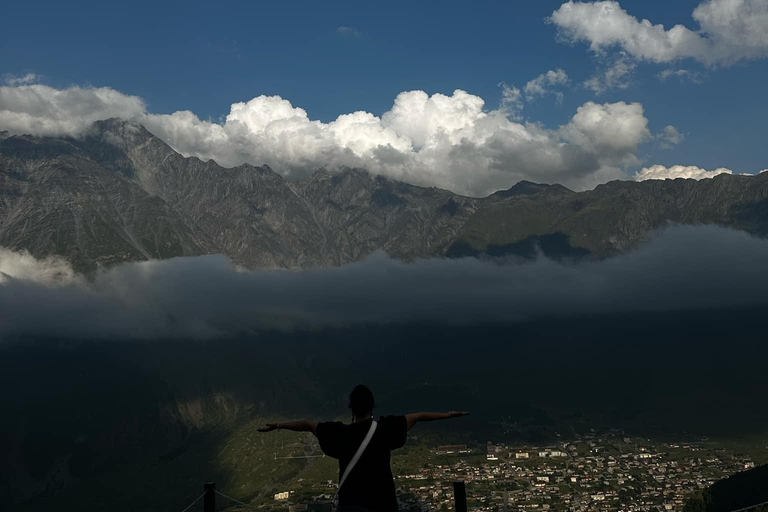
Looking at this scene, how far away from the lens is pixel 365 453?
767cm

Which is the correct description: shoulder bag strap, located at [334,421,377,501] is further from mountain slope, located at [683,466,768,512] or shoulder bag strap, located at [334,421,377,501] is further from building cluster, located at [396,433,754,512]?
building cluster, located at [396,433,754,512]

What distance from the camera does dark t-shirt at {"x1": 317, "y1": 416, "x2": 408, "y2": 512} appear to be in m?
7.62

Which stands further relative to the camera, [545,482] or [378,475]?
[545,482]

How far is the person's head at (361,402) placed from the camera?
8016 millimetres

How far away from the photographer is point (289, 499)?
182 m

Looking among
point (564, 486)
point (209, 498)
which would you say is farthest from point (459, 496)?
point (564, 486)

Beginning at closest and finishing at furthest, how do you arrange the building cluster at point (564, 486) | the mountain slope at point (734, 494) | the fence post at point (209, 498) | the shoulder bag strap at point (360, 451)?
the shoulder bag strap at point (360, 451), the fence post at point (209, 498), the mountain slope at point (734, 494), the building cluster at point (564, 486)

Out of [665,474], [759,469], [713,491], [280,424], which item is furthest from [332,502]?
[665,474]

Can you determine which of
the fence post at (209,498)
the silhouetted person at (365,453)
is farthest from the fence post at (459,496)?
the fence post at (209,498)

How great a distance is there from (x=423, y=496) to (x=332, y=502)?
478ft

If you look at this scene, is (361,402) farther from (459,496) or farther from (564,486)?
(564,486)

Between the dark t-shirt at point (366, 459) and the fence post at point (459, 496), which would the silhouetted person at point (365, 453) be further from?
the fence post at point (459, 496)

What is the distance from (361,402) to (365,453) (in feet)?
2.18

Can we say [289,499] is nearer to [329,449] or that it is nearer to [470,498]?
[470,498]
